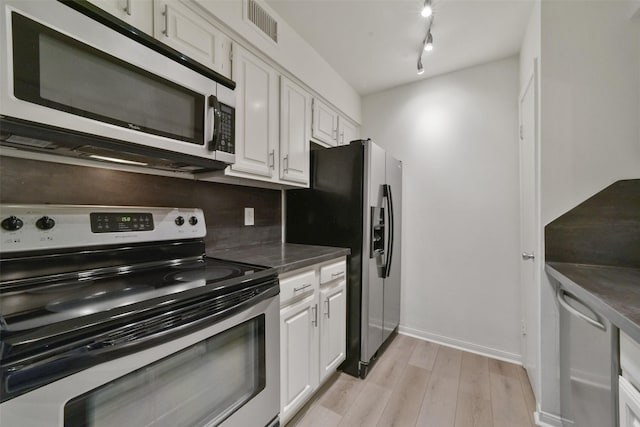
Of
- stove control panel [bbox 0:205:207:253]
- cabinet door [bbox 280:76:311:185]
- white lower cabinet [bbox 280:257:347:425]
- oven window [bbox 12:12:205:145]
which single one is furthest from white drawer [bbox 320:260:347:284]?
oven window [bbox 12:12:205:145]

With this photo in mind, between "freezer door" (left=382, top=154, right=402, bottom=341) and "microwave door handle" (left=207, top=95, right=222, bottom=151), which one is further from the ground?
"microwave door handle" (left=207, top=95, right=222, bottom=151)

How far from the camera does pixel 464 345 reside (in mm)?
2312

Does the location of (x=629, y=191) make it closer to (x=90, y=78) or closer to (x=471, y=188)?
(x=471, y=188)

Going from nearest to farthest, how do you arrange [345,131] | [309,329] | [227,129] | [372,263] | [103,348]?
1. [103,348]
2. [227,129]
3. [309,329]
4. [372,263]
5. [345,131]

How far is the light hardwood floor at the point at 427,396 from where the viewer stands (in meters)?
1.51

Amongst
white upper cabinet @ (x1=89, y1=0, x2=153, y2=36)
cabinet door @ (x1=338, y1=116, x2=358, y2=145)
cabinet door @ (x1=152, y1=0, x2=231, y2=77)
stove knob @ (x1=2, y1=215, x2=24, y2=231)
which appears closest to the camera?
stove knob @ (x1=2, y1=215, x2=24, y2=231)

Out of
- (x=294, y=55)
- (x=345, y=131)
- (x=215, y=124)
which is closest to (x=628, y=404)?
(x=215, y=124)

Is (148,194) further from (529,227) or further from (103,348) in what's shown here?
(529,227)

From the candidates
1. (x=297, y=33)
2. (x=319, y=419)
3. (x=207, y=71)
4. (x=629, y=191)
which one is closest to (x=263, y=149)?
(x=207, y=71)

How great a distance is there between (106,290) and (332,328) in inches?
50.5

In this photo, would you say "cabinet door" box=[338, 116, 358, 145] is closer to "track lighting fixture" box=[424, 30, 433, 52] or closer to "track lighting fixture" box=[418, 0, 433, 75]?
"track lighting fixture" box=[418, 0, 433, 75]

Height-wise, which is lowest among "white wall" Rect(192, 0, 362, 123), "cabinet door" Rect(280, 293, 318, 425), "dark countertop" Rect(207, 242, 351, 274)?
"cabinet door" Rect(280, 293, 318, 425)

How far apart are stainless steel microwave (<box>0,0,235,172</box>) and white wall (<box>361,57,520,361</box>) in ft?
6.44

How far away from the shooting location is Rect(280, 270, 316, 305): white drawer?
4.28ft
